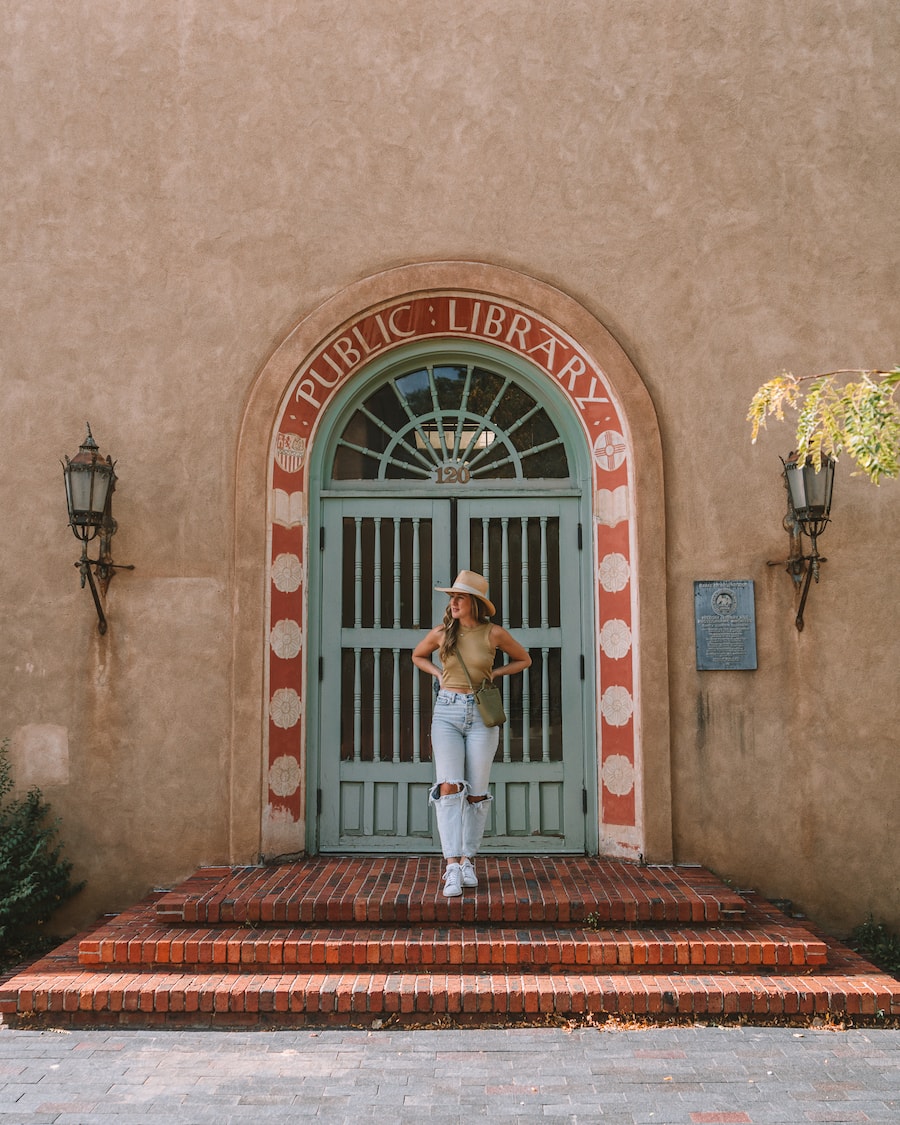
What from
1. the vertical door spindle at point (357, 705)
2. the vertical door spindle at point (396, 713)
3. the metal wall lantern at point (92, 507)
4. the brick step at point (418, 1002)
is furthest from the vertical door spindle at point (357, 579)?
the brick step at point (418, 1002)

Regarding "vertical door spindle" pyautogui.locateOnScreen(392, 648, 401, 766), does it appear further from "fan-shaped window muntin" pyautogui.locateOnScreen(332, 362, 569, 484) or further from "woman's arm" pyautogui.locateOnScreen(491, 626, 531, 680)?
"fan-shaped window muntin" pyautogui.locateOnScreen(332, 362, 569, 484)

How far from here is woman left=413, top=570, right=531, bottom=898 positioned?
5.69 meters

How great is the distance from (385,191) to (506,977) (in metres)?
5.14

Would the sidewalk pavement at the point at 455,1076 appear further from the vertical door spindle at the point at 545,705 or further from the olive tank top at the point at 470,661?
the vertical door spindle at the point at 545,705

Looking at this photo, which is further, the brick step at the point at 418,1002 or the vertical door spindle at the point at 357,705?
the vertical door spindle at the point at 357,705

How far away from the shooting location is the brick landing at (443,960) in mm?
4789

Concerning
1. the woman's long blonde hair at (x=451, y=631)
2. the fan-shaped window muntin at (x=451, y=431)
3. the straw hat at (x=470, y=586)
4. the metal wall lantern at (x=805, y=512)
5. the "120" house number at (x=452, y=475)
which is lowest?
the woman's long blonde hair at (x=451, y=631)

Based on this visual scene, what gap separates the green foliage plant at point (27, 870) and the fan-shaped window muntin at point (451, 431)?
305cm

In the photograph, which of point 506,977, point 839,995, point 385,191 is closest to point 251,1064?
point 506,977

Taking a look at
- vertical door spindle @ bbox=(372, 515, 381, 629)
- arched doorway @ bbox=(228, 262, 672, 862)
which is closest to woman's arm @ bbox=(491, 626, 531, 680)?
arched doorway @ bbox=(228, 262, 672, 862)

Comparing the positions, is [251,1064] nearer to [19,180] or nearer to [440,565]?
[440,565]

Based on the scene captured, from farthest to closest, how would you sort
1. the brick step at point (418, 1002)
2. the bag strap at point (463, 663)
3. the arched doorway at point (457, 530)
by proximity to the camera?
the arched doorway at point (457, 530) < the bag strap at point (463, 663) < the brick step at point (418, 1002)

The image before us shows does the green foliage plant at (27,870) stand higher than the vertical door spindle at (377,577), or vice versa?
the vertical door spindle at (377,577)

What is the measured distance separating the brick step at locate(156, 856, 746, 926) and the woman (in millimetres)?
212
